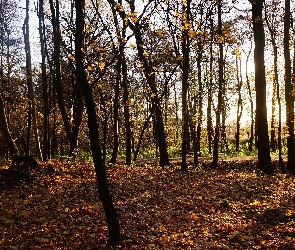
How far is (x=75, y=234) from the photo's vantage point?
26.2 feet

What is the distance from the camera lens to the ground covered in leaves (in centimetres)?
768

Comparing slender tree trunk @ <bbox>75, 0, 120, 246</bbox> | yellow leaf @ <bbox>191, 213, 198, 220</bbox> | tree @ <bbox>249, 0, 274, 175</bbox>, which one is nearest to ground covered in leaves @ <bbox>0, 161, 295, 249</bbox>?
yellow leaf @ <bbox>191, 213, 198, 220</bbox>

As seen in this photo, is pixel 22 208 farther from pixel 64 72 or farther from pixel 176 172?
pixel 64 72

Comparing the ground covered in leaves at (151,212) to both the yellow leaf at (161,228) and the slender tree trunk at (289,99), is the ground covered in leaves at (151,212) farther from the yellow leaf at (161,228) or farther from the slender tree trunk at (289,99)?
the slender tree trunk at (289,99)

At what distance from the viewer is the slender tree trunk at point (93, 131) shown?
6723 millimetres

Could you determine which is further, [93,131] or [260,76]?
[260,76]

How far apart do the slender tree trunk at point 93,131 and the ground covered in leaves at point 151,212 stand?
1.73 ft

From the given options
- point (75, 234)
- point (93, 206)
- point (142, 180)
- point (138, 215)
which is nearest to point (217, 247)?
point (138, 215)

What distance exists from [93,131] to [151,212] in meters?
3.90

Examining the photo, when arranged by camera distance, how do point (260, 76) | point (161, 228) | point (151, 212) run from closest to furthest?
1. point (161, 228)
2. point (151, 212)
3. point (260, 76)

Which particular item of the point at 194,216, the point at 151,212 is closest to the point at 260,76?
the point at 194,216

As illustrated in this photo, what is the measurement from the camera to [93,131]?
6.96 meters

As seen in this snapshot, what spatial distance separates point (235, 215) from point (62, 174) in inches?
294

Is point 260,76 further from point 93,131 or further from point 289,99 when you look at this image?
point 93,131
